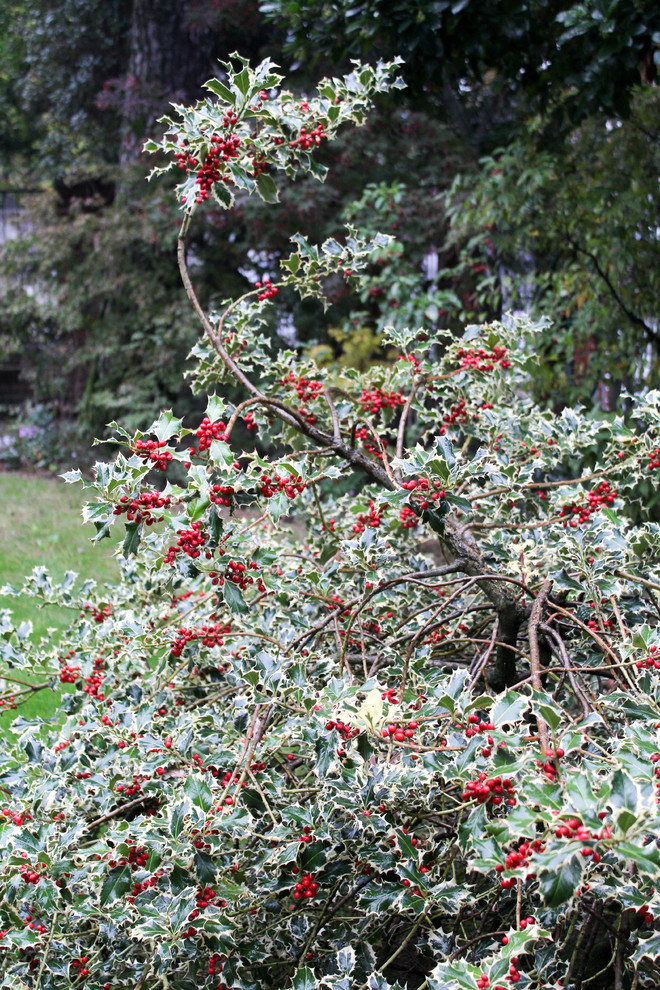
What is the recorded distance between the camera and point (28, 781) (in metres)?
1.70

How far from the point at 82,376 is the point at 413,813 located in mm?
8672

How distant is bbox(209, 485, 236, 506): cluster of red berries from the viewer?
1286 mm

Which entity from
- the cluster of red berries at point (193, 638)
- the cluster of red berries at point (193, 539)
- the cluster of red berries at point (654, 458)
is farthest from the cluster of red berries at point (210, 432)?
the cluster of red berries at point (654, 458)

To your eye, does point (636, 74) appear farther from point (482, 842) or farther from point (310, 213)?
point (310, 213)

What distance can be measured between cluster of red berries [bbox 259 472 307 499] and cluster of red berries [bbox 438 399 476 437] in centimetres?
87

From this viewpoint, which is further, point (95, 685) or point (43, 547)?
point (43, 547)

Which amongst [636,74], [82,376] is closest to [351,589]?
[636,74]

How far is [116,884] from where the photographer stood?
1.32 m

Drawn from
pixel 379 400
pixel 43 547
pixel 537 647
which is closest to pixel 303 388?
pixel 379 400

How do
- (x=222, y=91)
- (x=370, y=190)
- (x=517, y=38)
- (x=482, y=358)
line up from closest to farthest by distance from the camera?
1. (x=222, y=91)
2. (x=482, y=358)
3. (x=517, y=38)
4. (x=370, y=190)

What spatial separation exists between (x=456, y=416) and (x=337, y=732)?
1.15 m

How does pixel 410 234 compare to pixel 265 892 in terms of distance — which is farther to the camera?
pixel 410 234

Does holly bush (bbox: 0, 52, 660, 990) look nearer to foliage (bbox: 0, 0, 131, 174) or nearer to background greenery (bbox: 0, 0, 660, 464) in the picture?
background greenery (bbox: 0, 0, 660, 464)

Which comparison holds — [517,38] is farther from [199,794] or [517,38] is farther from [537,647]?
[199,794]
